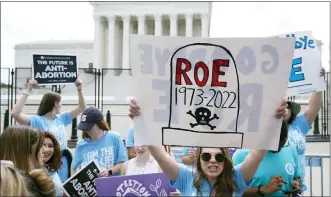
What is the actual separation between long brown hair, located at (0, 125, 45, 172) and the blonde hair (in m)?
1.20

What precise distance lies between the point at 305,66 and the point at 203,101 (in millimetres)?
2371

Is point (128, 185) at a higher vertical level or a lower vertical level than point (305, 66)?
lower

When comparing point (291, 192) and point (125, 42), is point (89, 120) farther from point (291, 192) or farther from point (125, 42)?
point (125, 42)

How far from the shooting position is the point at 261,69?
280 centimetres

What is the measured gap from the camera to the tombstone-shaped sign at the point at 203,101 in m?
2.84

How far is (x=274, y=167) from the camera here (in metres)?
3.50

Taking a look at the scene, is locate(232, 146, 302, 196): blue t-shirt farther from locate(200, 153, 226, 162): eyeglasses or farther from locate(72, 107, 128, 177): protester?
locate(72, 107, 128, 177): protester

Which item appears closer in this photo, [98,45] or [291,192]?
[291,192]

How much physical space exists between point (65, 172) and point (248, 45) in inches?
120

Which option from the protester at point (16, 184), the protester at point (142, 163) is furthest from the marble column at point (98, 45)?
the protester at point (16, 184)

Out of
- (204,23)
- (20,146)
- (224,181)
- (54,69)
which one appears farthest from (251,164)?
(204,23)

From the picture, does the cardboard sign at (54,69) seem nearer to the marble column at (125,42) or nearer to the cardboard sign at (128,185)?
the cardboard sign at (128,185)

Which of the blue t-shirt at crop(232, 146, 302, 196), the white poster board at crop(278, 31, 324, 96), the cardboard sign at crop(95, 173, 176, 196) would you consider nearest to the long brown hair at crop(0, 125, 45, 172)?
the cardboard sign at crop(95, 173, 176, 196)

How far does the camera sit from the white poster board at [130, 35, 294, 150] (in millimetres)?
2791
